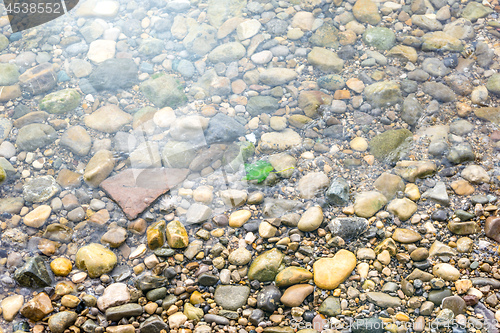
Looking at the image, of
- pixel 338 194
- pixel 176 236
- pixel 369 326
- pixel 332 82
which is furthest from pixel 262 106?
pixel 369 326

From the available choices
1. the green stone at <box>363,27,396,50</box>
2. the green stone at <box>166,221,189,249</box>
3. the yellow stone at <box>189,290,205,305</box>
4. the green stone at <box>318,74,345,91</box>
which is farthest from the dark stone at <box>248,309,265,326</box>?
the green stone at <box>363,27,396,50</box>

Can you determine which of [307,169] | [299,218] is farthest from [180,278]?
[307,169]

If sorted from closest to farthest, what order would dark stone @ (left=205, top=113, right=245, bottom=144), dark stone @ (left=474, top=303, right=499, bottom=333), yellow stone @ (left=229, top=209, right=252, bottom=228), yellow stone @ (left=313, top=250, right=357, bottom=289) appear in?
1. dark stone @ (left=474, top=303, right=499, bottom=333)
2. yellow stone @ (left=313, top=250, right=357, bottom=289)
3. yellow stone @ (left=229, top=209, right=252, bottom=228)
4. dark stone @ (left=205, top=113, right=245, bottom=144)

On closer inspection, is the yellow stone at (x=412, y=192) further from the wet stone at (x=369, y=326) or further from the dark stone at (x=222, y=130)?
the dark stone at (x=222, y=130)

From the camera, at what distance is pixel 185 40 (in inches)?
136

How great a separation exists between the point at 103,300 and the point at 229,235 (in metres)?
0.88

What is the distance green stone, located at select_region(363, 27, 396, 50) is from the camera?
330 centimetres

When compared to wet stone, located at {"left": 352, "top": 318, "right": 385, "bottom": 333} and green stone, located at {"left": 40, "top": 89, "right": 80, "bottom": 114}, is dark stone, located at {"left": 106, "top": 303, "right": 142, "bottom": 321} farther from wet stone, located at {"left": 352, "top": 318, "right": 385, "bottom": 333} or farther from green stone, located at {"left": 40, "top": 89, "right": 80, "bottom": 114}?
green stone, located at {"left": 40, "top": 89, "right": 80, "bottom": 114}

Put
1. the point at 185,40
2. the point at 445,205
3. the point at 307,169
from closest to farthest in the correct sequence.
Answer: the point at 445,205 < the point at 307,169 < the point at 185,40

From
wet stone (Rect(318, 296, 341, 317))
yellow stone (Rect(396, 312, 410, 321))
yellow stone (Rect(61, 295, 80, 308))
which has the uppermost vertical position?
yellow stone (Rect(61, 295, 80, 308))

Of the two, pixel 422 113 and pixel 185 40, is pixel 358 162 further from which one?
pixel 185 40

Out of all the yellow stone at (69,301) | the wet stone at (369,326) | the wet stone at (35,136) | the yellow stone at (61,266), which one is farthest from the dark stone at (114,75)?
the wet stone at (369,326)

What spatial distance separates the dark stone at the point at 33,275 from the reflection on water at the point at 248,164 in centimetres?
1

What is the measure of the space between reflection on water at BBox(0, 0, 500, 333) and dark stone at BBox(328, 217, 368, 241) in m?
0.02
